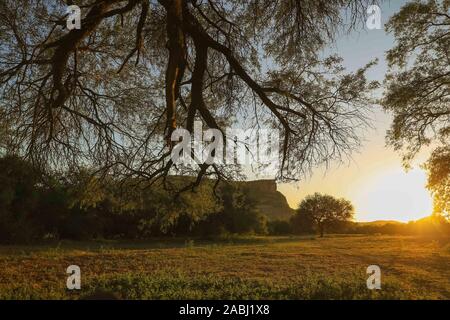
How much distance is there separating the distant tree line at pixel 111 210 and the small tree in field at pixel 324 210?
0.56 ft

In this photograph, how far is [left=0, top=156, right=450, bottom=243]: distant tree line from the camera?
11.5 m

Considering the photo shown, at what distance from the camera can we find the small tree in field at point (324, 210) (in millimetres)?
73250

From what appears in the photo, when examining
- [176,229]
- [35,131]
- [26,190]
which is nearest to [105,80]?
[35,131]

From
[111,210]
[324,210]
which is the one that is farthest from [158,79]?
[324,210]

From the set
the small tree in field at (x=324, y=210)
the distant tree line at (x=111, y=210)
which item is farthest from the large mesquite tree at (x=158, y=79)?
the small tree in field at (x=324, y=210)

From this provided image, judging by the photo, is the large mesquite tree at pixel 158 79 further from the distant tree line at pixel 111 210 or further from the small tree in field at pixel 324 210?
the small tree in field at pixel 324 210

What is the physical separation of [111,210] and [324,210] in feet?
205

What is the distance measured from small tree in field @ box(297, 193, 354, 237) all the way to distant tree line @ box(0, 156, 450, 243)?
0.17m

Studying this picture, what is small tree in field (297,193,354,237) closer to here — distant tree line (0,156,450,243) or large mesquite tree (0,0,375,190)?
distant tree line (0,156,450,243)

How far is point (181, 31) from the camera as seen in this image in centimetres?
868

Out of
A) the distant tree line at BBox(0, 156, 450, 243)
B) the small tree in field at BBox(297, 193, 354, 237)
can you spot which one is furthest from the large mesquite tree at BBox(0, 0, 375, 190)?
the small tree in field at BBox(297, 193, 354, 237)

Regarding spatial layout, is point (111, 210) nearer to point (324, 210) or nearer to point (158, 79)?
point (158, 79)
